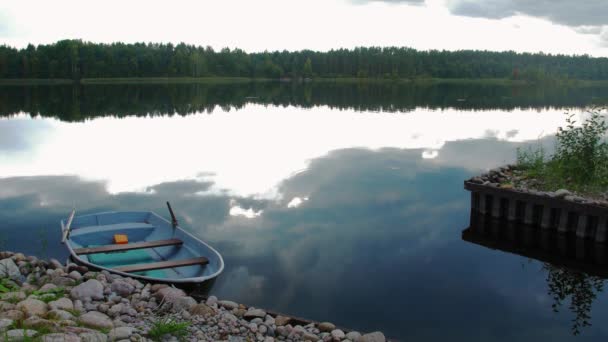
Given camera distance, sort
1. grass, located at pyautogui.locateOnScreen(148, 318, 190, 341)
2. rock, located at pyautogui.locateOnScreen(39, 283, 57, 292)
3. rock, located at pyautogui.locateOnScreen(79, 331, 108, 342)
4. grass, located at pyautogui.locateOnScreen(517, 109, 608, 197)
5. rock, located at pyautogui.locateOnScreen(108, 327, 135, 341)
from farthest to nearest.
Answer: grass, located at pyautogui.locateOnScreen(517, 109, 608, 197) < rock, located at pyautogui.locateOnScreen(39, 283, 57, 292) < grass, located at pyautogui.locateOnScreen(148, 318, 190, 341) < rock, located at pyautogui.locateOnScreen(108, 327, 135, 341) < rock, located at pyautogui.locateOnScreen(79, 331, 108, 342)

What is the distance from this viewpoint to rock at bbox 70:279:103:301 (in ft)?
33.1

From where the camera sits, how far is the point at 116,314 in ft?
31.3

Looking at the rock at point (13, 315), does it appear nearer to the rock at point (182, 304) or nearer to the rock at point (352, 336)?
the rock at point (182, 304)

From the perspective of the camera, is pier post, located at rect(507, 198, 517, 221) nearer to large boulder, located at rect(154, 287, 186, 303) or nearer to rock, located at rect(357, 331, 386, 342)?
rock, located at rect(357, 331, 386, 342)

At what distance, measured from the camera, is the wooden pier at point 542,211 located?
16.3 m

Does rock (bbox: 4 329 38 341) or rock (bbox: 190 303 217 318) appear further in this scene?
rock (bbox: 190 303 217 318)

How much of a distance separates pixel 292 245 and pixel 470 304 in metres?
5.57

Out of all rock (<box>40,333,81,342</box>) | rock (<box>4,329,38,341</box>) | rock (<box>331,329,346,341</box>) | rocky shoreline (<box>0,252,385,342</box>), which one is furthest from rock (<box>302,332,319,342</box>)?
rock (<box>4,329,38,341</box>)

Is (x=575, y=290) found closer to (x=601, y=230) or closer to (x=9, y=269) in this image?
(x=601, y=230)

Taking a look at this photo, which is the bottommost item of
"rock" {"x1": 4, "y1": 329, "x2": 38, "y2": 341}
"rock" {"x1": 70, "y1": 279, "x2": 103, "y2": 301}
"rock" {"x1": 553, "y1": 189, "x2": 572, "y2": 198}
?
"rock" {"x1": 70, "y1": 279, "x2": 103, "y2": 301}

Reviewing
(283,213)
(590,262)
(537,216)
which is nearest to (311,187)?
(283,213)

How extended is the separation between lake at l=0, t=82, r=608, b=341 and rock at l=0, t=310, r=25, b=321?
4.86 metres

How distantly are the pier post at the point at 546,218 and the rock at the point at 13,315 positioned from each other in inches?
619

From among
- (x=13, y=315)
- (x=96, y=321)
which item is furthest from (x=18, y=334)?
(x=96, y=321)
